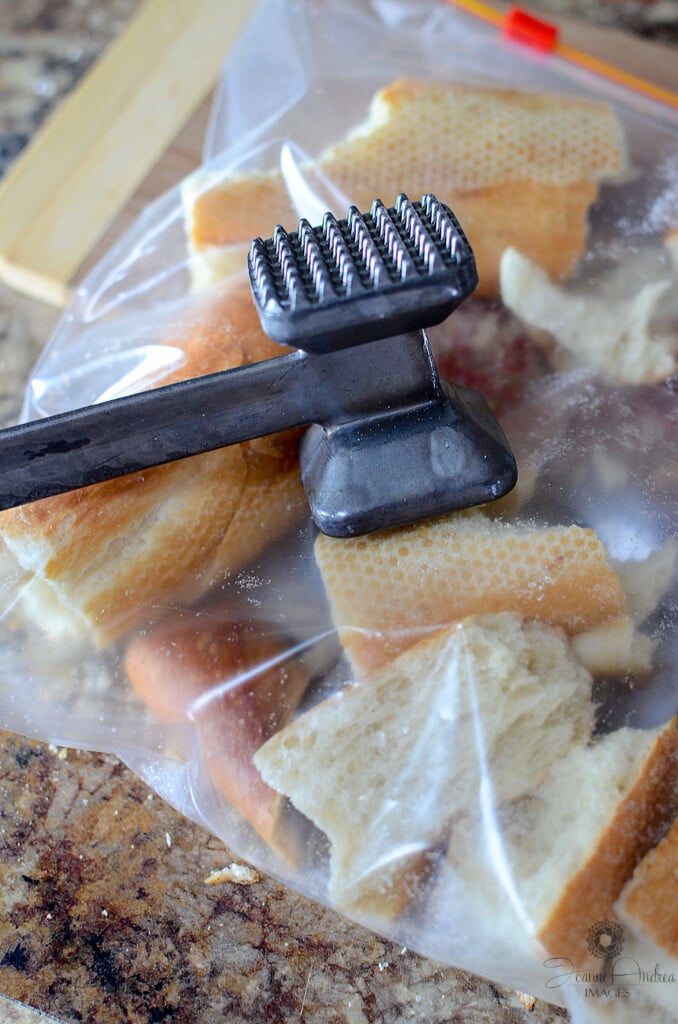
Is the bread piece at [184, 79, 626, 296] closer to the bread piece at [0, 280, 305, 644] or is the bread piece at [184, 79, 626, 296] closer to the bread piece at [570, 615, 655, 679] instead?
the bread piece at [0, 280, 305, 644]

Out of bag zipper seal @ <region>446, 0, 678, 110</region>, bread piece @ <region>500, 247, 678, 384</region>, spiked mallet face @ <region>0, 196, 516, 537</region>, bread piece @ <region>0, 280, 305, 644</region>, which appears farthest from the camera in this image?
bag zipper seal @ <region>446, 0, 678, 110</region>

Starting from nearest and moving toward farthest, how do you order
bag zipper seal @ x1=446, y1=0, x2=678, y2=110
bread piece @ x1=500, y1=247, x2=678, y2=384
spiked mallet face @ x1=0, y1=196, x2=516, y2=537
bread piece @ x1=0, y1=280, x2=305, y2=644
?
spiked mallet face @ x1=0, y1=196, x2=516, y2=537, bread piece @ x1=0, y1=280, x2=305, y2=644, bread piece @ x1=500, y1=247, x2=678, y2=384, bag zipper seal @ x1=446, y1=0, x2=678, y2=110

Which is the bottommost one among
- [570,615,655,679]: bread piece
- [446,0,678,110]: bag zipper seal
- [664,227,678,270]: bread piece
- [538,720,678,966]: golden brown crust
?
[538,720,678,966]: golden brown crust

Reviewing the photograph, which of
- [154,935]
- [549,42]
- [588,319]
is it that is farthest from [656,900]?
[549,42]

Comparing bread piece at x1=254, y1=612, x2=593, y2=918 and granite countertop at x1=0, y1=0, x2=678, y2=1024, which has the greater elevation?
bread piece at x1=254, y1=612, x2=593, y2=918

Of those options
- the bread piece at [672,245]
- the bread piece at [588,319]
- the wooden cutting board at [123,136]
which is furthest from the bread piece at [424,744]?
the wooden cutting board at [123,136]

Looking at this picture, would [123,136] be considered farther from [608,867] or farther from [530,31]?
[608,867]

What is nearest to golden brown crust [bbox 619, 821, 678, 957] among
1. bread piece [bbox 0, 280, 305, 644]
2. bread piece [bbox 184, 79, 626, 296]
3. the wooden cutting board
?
bread piece [bbox 0, 280, 305, 644]
